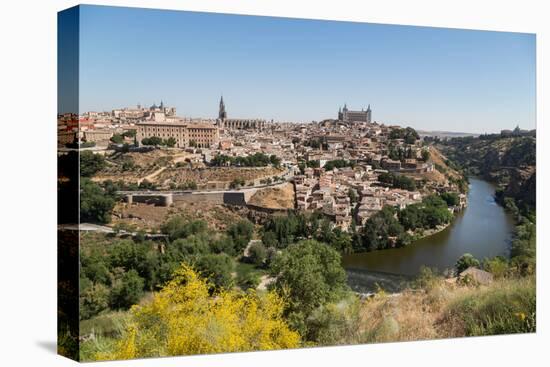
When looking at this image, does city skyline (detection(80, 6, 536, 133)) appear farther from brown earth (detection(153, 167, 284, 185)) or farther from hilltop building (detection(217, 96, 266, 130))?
brown earth (detection(153, 167, 284, 185))

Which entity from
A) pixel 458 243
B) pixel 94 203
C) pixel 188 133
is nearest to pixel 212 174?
pixel 188 133

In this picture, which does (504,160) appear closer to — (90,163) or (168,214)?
(168,214)

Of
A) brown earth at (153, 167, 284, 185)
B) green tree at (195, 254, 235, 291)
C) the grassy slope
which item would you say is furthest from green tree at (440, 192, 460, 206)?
green tree at (195, 254, 235, 291)

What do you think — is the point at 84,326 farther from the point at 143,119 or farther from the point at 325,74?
the point at 325,74

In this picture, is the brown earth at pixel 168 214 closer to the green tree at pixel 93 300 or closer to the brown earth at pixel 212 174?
the brown earth at pixel 212 174

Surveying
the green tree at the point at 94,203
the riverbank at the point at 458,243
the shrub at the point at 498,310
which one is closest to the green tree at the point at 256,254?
the riverbank at the point at 458,243

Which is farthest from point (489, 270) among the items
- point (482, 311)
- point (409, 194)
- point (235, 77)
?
point (235, 77)
